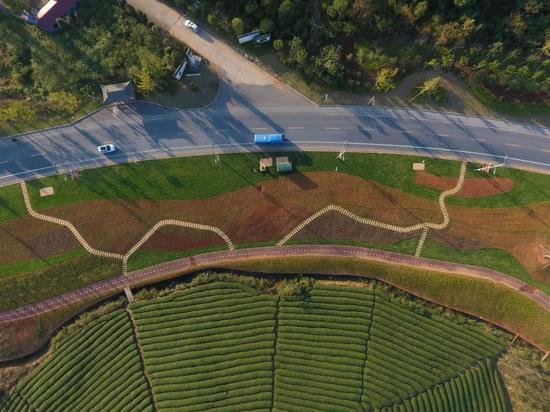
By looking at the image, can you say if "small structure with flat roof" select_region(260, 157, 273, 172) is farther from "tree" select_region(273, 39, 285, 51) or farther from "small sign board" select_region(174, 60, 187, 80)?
"small sign board" select_region(174, 60, 187, 80)

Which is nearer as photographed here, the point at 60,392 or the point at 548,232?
the point at 60,392

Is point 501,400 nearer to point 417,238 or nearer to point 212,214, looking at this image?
point 417,238

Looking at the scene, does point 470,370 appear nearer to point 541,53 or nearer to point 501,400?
point 501,400

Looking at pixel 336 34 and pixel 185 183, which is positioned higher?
pixel 336 34

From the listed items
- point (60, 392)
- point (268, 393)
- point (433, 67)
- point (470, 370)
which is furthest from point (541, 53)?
point (60, 392)

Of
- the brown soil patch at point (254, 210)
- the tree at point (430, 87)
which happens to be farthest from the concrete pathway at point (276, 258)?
the tree at point (430, 87)

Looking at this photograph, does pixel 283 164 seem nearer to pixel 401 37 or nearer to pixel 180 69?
pixel 180 69

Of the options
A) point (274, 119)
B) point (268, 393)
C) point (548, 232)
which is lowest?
point (268, 393)
